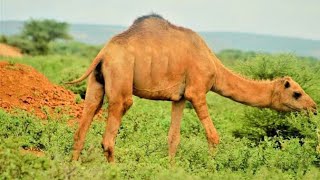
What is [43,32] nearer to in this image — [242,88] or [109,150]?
[242,88]

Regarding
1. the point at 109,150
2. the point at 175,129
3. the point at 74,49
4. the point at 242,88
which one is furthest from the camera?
the point at 74,49

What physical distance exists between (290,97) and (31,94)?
6.05 meters

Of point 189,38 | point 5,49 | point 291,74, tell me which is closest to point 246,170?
point 189,38

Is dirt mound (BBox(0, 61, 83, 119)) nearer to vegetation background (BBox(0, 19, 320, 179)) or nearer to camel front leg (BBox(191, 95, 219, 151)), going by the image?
vegetation background (BBox(0, 19, 320, 179))

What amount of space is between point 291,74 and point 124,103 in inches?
223

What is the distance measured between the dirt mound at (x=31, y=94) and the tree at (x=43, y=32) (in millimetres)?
36535

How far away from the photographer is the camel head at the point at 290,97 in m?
11.8

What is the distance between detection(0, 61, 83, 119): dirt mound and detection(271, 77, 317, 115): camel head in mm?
4462

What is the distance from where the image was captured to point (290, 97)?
11.9 m

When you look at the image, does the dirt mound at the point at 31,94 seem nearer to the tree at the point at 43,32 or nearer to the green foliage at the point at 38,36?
the green foliage at the point at 38,36

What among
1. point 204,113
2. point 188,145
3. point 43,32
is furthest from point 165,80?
point 43,32

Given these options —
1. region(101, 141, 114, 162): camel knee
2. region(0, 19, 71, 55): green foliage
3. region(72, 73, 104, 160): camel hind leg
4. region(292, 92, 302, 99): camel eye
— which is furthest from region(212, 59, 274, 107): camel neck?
region(0, 19, 71, 55): green foliage

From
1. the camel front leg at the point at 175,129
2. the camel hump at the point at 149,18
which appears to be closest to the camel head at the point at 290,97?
the camel front leg at the point at 175,129

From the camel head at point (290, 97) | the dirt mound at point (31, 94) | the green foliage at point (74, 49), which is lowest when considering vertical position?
the green foliage at point (74, 49)
